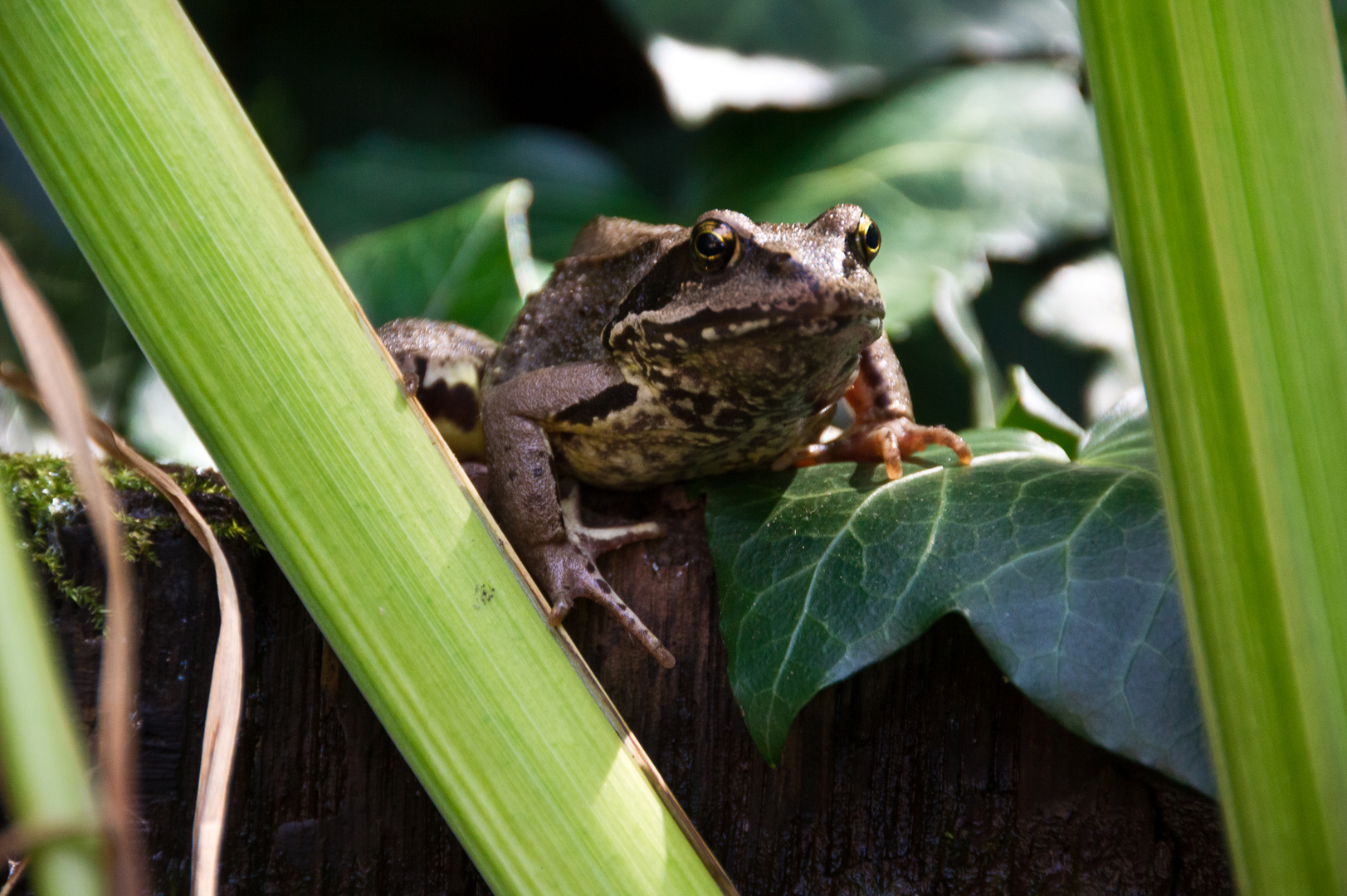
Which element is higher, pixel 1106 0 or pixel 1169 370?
pixel 1106 0

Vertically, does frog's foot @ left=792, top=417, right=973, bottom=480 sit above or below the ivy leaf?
above

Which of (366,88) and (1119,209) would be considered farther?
(366,88)

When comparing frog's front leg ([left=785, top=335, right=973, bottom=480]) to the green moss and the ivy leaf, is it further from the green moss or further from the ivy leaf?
the green moss

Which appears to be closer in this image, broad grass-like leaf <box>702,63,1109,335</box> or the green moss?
the green moss

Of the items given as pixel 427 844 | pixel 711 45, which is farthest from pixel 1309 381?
pixel 711 45

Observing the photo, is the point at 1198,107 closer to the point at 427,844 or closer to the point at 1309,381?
the point at 1309,381

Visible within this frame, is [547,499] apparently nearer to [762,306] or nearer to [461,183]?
[762,306]

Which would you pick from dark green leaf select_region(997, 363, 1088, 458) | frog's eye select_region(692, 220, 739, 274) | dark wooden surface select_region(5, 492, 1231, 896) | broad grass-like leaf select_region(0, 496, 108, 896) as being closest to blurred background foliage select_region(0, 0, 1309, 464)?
dark green leaf select_region(997, 363, 1088, 458)
